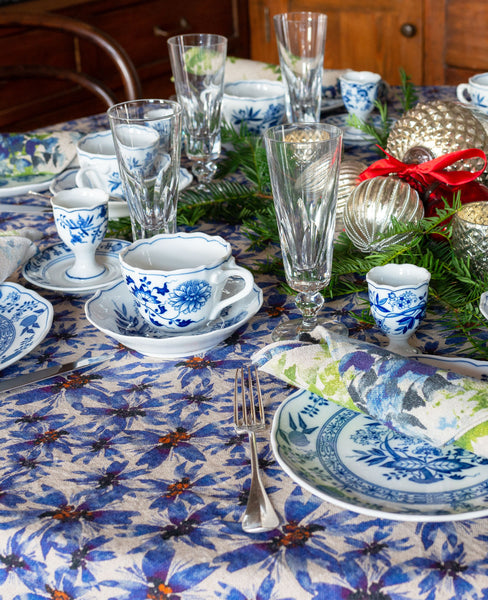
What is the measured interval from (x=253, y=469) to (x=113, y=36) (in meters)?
2.49

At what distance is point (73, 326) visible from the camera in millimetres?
748

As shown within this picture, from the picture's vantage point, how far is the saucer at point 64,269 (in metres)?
0.80

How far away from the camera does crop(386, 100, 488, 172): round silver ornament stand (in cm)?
85

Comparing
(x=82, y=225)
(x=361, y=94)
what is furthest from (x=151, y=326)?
(x=361, y=94)

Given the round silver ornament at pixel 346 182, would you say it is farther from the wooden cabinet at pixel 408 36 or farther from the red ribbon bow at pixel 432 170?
the wooden cabinet at pixel 408 36

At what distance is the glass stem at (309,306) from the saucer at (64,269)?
21cm

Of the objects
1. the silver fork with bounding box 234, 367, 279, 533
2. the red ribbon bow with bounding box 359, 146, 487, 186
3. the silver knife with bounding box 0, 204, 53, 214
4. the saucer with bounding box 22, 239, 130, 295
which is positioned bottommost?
the silver fork with bounding box 234, 367, 279, 533

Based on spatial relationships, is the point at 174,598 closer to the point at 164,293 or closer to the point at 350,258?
the point at 164,293

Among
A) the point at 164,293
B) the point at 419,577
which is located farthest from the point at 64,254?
the point at 419,577

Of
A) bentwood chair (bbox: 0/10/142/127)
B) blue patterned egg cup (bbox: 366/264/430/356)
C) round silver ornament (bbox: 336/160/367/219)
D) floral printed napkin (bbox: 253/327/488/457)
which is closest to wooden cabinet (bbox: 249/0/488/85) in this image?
bentwood chair (bbox: 0/10/142/127)

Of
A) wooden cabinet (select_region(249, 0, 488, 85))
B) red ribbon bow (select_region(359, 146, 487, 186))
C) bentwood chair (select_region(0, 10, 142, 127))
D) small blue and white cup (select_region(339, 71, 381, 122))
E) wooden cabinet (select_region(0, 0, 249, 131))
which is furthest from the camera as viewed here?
wooden cabinet (select_region(249, 0, 488, 85))

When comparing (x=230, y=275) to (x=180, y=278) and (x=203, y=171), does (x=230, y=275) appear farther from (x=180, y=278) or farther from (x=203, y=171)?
(x=203, y=171)

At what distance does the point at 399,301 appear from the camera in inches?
25.2

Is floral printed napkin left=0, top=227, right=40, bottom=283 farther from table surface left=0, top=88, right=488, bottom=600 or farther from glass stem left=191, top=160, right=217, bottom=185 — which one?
glass stem left=191, top=160, right=217, bottom=185
